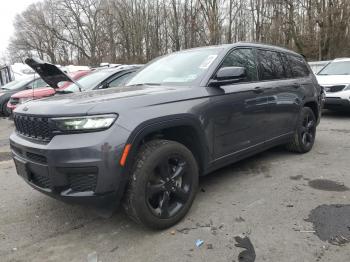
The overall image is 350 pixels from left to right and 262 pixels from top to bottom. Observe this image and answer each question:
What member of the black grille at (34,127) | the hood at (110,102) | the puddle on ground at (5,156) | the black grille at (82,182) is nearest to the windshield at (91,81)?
the puddle on ground at (5,156)

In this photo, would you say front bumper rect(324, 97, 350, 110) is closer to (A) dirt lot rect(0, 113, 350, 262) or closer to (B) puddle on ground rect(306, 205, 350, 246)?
(A) dirt lot rect(0, 113, 350, 262)

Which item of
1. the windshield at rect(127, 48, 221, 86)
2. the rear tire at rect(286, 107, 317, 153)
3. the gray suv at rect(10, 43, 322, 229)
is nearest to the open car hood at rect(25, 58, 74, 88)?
the windshield at rect(127, 48, 221, 86)

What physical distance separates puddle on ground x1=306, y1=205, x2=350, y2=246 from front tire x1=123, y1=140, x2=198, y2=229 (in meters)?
1.22

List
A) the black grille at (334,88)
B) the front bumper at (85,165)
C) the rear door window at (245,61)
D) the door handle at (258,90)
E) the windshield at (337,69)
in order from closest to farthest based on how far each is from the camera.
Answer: the front bumper at (85,165) → the rear door window at (245,61) → the door handle at (258,90) → the black grille at (334,88) → the windshield at (337,69)

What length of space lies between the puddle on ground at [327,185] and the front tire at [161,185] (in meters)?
1.71

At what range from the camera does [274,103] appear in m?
4.43

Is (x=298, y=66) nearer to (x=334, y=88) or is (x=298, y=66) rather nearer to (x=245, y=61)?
(x=245, y=61)

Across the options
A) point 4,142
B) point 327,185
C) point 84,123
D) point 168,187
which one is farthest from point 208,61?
point 4,142

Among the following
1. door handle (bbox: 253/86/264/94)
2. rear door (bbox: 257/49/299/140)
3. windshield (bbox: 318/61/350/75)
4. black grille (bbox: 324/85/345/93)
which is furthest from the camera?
windshield (bbox: 318/61/350/75)

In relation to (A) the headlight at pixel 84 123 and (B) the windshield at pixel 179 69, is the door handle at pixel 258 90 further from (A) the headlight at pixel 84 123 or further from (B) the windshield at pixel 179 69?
(A) the headlight at pixel 84 123

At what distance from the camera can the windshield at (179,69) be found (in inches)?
143

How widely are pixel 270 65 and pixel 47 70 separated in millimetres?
3508

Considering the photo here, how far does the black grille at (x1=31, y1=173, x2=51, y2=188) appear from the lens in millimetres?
2729

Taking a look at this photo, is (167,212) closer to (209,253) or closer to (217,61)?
(209,253)
